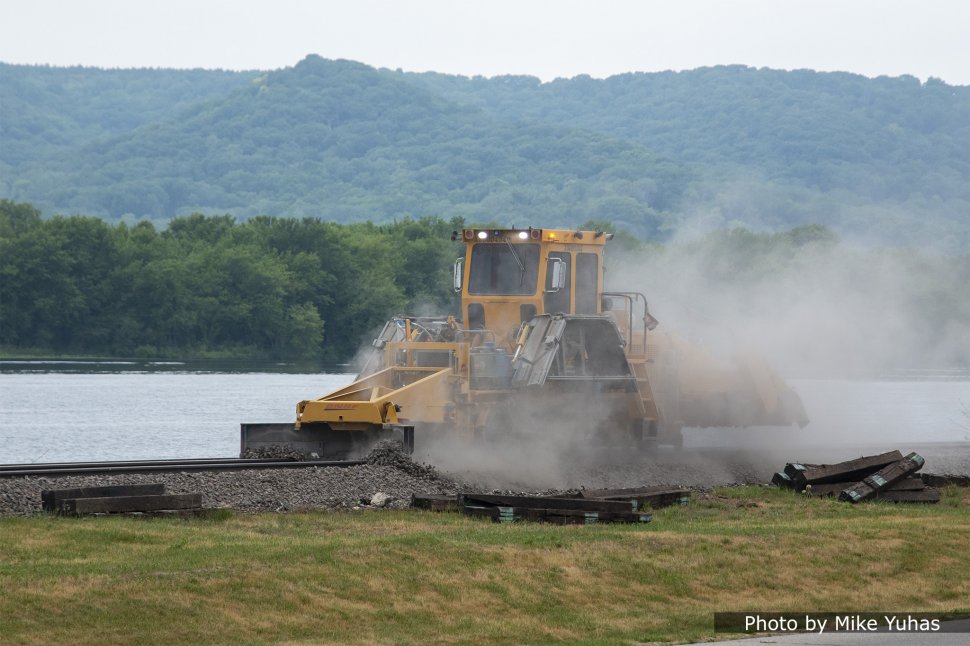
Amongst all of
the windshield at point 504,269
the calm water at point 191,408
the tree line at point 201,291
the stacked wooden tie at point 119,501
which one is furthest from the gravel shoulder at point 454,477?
the tree line at point 201,291

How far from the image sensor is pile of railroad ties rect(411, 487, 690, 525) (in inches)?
854

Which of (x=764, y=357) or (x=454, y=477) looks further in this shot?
(x=764, y=357)

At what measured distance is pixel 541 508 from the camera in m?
21.9

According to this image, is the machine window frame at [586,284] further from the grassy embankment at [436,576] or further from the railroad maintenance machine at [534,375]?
the grassy embankment at [436,576]

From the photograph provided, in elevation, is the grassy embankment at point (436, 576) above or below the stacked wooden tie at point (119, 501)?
below

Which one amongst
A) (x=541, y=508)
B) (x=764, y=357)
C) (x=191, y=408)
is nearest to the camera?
(x=541, y=508)


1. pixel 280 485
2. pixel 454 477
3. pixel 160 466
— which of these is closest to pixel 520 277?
pixel 454 477

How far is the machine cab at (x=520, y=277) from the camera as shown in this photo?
2997 centimetres

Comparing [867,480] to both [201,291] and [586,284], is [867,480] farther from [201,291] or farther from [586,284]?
[201,291]

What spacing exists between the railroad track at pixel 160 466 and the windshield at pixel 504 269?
5262 millimetres

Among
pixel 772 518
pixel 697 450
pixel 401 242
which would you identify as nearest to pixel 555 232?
pixel 697 450

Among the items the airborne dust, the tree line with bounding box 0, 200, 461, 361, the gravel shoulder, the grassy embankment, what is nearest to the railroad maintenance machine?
the airborne dust

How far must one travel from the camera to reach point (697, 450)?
32.2 meters

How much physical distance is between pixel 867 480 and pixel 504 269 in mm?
8000
